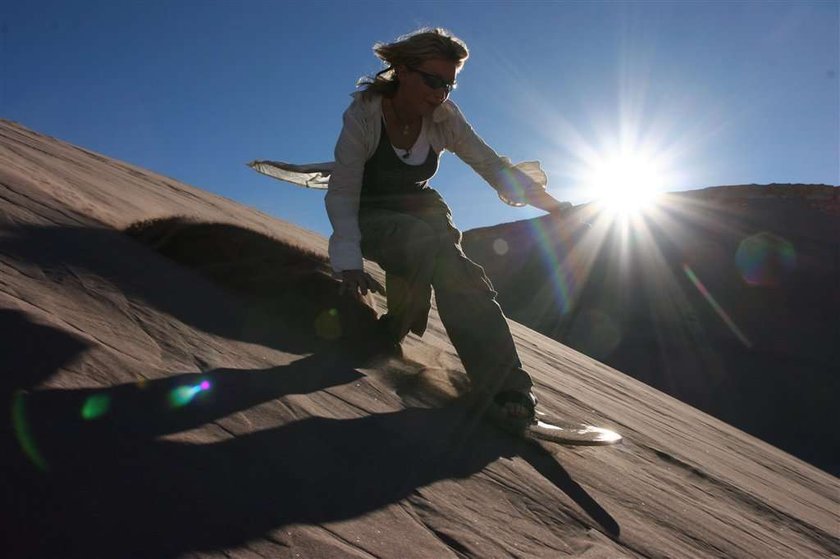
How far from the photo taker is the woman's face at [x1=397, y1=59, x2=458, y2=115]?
2.05 m

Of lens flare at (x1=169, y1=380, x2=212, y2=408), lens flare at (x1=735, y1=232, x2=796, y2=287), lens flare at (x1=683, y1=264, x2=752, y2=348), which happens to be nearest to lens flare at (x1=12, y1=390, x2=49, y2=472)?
lens flare at (x1=169, y1=380, x2=212, y2=408)

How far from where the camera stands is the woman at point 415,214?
1.85m

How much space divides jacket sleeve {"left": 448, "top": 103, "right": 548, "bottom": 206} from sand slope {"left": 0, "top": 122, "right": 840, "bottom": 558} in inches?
26.7

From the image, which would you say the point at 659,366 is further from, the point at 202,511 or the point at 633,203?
the point at 202,511

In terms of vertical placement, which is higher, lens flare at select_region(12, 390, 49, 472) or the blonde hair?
the blonde hair

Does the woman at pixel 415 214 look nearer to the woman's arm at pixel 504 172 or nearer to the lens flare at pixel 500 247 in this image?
the woman's arm at pixel 504 172

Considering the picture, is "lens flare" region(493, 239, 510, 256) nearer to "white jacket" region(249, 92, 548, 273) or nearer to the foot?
"white jacket" region(249, 92, 548, 273)

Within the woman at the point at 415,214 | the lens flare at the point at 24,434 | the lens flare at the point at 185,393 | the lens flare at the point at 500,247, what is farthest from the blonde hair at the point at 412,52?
the lens flare at the point at 500,247

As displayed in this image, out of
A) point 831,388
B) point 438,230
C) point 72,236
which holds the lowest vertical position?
point 72,236

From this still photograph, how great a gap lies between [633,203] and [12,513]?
1241 centimetres

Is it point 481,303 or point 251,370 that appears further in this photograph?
point 481,303

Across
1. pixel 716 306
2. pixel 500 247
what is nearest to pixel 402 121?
pixel 716 306

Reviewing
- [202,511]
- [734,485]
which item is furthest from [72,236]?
[734,485]

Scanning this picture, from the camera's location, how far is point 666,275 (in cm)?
1280
